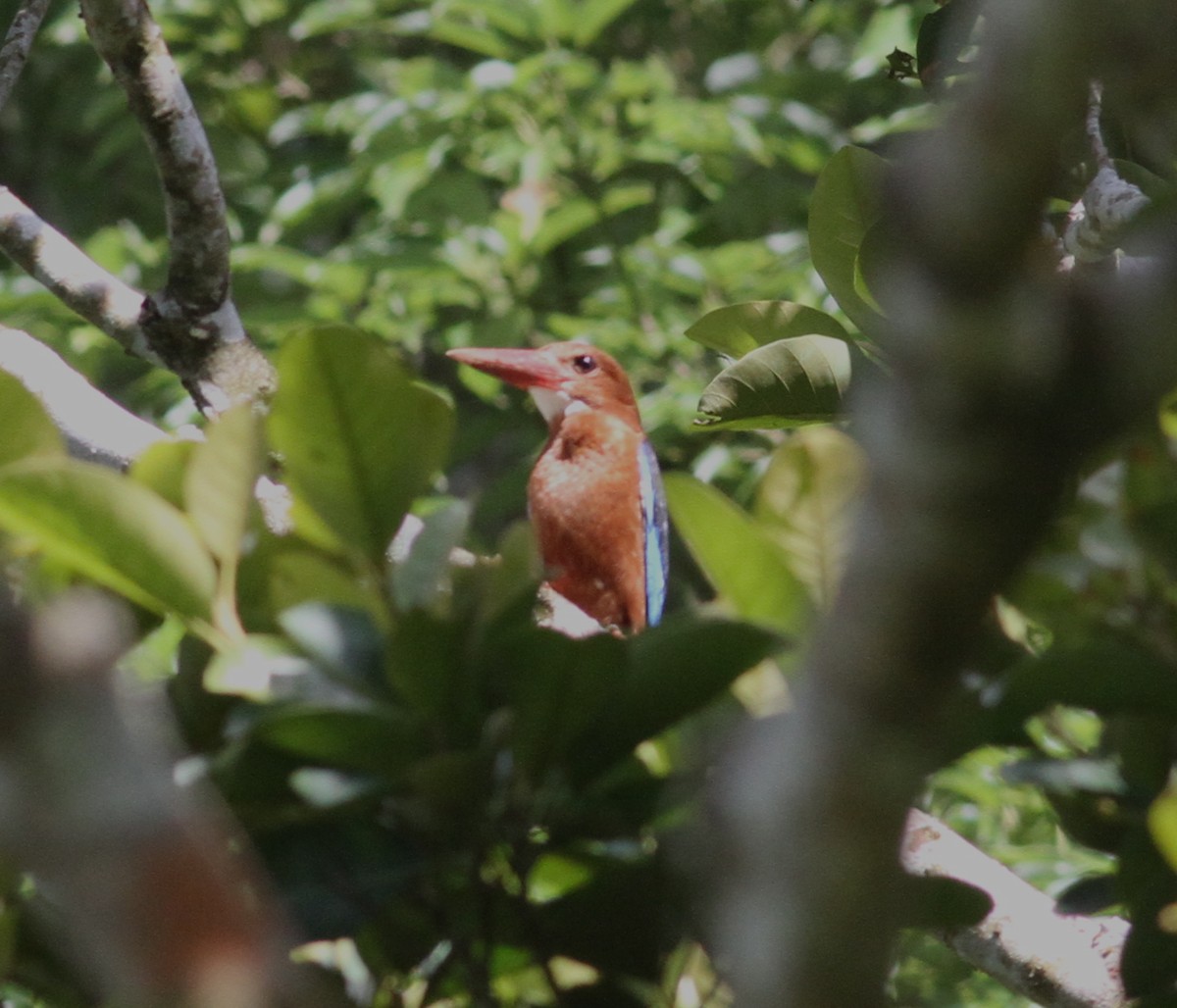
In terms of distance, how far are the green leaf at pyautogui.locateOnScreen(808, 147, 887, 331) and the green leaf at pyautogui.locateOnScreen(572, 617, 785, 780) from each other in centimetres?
71

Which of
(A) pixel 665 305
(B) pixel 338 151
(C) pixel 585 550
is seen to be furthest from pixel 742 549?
(B) pixel 338 151

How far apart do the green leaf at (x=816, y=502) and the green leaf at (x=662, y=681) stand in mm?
125

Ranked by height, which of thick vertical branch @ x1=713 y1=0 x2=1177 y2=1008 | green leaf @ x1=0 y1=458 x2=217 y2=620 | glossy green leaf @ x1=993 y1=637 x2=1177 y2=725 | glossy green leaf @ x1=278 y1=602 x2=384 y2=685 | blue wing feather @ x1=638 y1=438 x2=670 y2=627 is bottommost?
blue wing feather @ x1=638 y1=438 x2=670 y2=627

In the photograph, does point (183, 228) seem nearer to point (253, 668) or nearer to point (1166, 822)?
point (253, 668)

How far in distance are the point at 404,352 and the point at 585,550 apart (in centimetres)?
112

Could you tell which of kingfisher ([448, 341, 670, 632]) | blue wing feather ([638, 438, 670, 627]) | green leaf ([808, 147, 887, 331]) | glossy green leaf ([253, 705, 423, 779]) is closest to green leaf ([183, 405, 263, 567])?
glossy green leaf ([253, 705, 423, 779])

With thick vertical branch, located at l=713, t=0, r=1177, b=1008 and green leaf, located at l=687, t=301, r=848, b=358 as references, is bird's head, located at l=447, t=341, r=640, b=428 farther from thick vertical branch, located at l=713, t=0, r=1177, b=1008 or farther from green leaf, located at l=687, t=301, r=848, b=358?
thick vertical branch, located at l=713, t=0, r=1177, b=1008

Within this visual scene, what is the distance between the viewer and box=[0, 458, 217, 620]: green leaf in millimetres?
779

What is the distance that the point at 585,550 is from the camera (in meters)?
3.84

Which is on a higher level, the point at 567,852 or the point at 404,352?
the point at 567,852

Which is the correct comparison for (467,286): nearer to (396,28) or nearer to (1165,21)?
(396,28)

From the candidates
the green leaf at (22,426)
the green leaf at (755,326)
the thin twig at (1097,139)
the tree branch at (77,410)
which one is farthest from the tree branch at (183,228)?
the green leaf at (22,426)

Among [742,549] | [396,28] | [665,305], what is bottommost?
[665,305]

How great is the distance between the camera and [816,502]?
2.85ft
